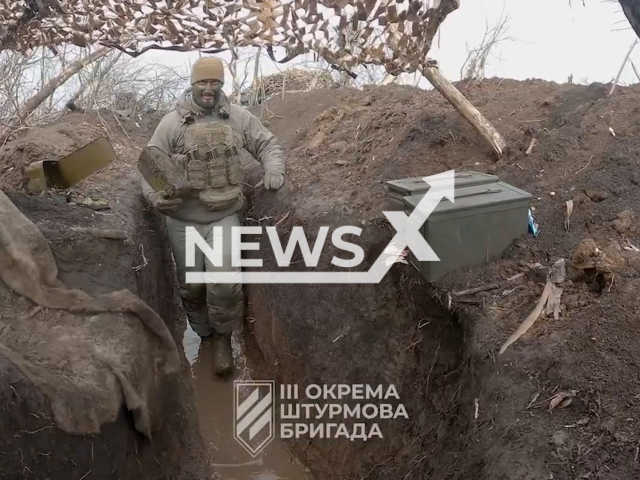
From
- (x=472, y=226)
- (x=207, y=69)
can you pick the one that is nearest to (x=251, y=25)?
(x=207, y=69)

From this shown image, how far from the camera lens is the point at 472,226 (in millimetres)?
3238

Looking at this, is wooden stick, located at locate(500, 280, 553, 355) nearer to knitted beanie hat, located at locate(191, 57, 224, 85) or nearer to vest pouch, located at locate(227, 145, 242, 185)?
vest pouch, located at locate(227, 145, 242, 185)

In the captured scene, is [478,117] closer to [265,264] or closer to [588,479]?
[265,264]

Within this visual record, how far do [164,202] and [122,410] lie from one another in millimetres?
2023

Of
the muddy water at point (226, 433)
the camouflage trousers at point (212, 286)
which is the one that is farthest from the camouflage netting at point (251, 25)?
the muddy water at point (226, 433)

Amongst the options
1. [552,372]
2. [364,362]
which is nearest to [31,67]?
[364,362]

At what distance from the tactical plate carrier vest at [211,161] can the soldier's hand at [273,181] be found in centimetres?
27

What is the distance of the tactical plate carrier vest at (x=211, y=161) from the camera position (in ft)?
15.2

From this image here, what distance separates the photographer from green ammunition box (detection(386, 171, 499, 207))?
133 inches

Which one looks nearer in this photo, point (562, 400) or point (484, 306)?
point (562, 400)

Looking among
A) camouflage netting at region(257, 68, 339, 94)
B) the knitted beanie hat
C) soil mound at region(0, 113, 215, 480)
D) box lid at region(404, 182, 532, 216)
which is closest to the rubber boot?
soil mound at region(0, 113, 215, 480)

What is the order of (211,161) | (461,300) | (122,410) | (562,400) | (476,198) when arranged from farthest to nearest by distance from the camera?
(211,161) < (476,198) < (461,300) < (122,410) < (562,400)

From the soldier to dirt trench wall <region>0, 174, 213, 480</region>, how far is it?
299 millimetres

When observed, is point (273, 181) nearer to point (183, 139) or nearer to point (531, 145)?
point (183, 139)
